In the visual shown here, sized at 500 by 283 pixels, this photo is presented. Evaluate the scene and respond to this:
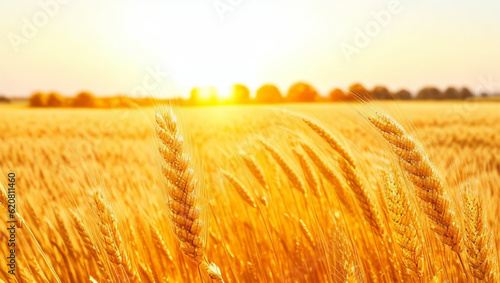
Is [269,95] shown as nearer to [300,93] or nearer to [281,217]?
[300,93]

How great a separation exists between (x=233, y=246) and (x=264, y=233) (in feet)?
0.60

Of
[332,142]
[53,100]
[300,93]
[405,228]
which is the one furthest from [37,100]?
[405,228]

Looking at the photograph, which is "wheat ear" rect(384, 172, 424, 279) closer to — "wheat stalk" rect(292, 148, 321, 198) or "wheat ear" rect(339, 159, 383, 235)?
"wheat ear" rect(339, 159, 383, 235)

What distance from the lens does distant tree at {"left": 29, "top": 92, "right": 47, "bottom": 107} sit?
109 ft

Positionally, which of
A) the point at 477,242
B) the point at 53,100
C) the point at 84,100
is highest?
the point at 53,100

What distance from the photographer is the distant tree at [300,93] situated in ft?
96.1

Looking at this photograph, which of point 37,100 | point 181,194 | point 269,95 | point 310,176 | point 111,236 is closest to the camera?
point 181,194

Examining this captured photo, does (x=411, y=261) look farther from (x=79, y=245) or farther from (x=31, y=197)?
(x=31, y=197)

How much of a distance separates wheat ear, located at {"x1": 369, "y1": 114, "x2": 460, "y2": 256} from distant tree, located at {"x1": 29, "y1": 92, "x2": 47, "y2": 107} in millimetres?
37135

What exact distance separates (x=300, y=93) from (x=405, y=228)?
29.6m

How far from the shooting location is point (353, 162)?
57.1 inches

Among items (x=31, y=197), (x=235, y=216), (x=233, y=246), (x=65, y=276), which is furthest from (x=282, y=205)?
(x=31, y=197)

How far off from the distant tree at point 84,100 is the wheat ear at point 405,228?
3528 centimetres

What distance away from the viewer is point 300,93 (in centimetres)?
3033
